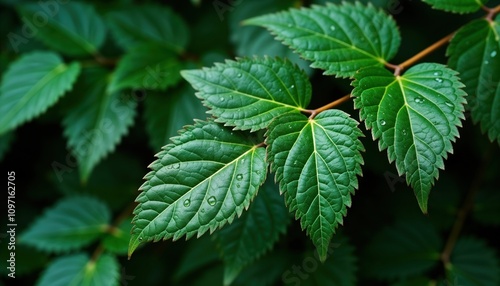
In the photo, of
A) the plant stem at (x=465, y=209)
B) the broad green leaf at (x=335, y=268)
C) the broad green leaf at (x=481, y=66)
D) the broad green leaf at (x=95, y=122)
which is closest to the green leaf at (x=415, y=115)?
the broad green leaf at (x=481, y=66)

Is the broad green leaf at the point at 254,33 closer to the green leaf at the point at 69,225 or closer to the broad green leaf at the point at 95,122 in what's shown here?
the broad green leaf at the point at 95,122

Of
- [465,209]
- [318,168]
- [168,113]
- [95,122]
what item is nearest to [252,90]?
[318,168]

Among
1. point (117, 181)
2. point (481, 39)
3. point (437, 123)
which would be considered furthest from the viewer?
point (117, 181)

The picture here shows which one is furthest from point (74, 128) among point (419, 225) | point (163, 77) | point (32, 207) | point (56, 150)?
point (419, 225)

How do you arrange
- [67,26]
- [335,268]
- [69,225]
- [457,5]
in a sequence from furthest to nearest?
[67,26], [69,225], [335,268], [457,5]

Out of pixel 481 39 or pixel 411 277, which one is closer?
pixel 481 39

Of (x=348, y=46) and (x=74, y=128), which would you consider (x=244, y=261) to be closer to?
(x=348, y=46)

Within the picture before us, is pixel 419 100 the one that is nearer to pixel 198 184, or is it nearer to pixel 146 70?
pixel 198 184
